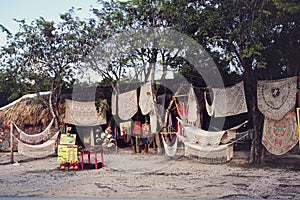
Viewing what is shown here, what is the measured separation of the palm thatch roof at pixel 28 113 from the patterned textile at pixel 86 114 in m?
0.60

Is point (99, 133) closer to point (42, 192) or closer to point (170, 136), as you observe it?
point (170, 136)

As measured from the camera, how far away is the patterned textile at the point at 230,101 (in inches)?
233

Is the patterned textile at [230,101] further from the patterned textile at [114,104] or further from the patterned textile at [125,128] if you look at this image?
the patterned textile at [125,128]

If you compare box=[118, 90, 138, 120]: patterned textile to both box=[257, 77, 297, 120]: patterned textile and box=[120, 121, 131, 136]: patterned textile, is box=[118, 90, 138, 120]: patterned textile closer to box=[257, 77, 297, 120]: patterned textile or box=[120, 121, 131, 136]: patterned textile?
box=[120, 121, 131, 136]: patterned textile

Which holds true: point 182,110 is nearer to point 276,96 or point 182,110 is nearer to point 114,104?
point 114,104

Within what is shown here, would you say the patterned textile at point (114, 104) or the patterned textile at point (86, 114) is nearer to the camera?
the patterned textile at point (114, 104)

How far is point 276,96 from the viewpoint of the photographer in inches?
212

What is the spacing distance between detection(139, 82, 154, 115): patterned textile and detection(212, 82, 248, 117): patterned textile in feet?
A: 5.84

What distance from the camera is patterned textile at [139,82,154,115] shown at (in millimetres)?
7829

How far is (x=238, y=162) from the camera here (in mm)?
6457

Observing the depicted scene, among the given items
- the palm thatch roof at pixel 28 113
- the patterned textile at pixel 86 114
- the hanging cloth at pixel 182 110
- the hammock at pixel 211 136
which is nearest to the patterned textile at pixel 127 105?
the patterned textile at pixel 86 114

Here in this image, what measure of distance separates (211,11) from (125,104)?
3.48 meters

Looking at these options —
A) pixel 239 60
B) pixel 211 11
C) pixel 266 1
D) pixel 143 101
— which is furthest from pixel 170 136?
pixel 266 1

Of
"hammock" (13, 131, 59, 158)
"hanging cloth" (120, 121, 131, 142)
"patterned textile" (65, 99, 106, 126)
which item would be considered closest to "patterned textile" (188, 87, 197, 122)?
"hanging cloth" (120, 121, 131, 142)
